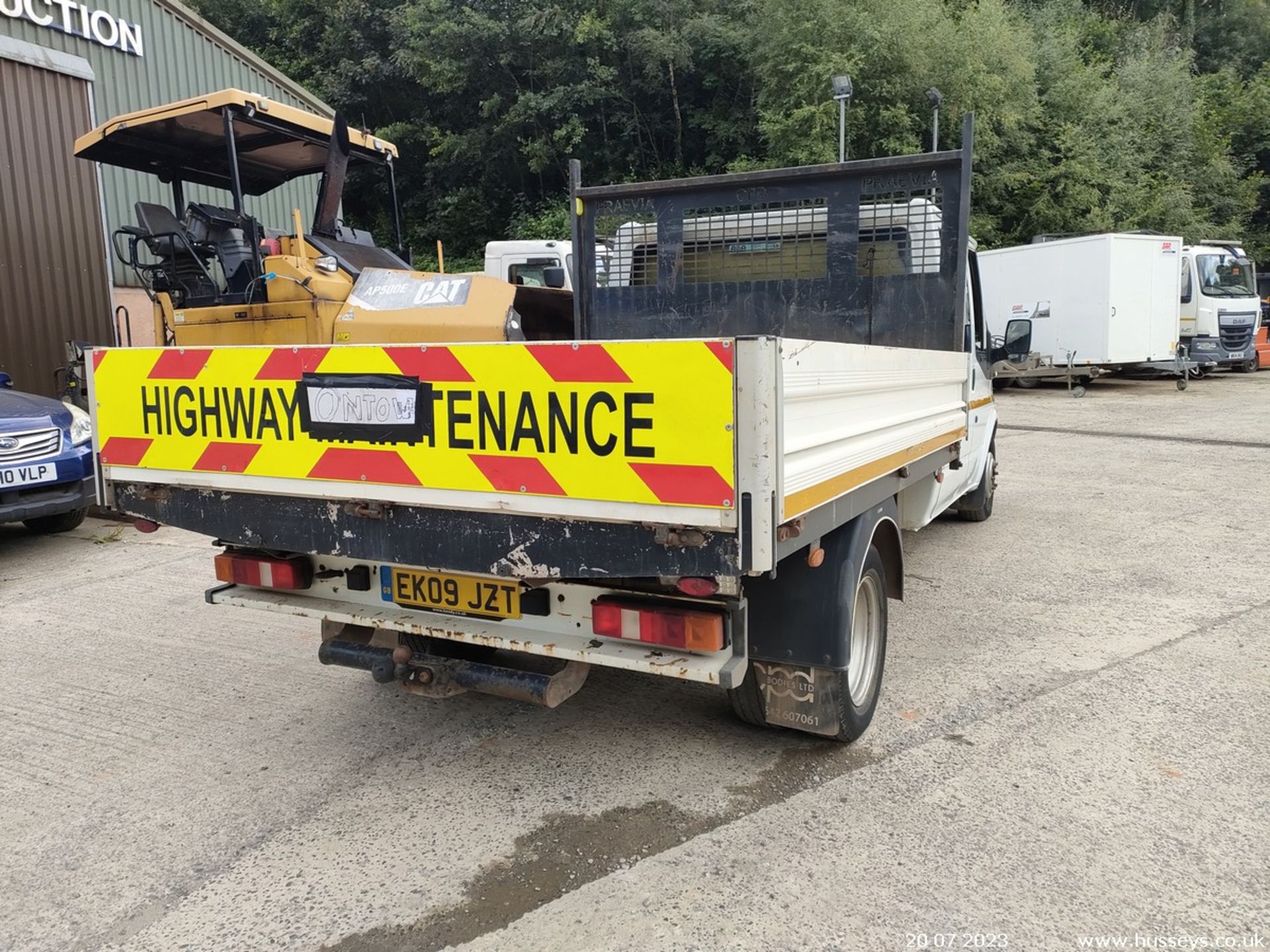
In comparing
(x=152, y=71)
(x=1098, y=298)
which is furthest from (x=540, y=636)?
(x=1098, y=298)

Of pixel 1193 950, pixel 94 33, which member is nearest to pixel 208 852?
pixel 1193 950

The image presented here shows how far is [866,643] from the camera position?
12.5 ft

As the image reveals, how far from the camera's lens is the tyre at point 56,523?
7895 mm

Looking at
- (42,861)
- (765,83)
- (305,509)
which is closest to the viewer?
(42,861)

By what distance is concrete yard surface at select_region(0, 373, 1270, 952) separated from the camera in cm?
259

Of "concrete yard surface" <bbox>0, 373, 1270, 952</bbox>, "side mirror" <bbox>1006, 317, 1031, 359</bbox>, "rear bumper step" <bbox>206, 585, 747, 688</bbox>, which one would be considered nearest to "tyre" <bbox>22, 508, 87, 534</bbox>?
"concrete yard surface" <bbox>0, 373, 1270, 952</bbox>

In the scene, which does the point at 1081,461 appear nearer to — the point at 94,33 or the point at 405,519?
the point at 405,519

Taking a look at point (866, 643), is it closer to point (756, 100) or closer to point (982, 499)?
point (982, 499)

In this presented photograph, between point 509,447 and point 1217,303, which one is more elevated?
point 1217,303

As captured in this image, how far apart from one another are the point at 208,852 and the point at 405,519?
126cm

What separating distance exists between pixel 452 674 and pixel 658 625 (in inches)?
A: 36.0

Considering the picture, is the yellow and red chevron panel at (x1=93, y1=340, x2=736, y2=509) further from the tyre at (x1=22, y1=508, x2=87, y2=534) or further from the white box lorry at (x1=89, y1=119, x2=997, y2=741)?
the tyre at (x1=22, y1=508, x2=87, y2=534)

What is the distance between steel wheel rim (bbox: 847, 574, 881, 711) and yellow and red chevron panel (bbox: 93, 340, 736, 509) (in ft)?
4.64

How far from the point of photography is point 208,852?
298 centimetres
